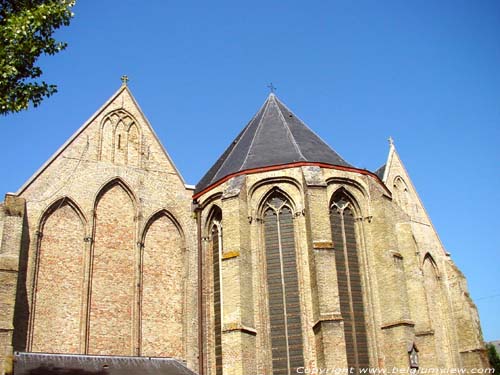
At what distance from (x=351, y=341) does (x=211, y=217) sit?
6.36 m

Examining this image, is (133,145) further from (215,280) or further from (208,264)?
(215,280)

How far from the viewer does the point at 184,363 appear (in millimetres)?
18109

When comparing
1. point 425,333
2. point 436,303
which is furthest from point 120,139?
point 436,303

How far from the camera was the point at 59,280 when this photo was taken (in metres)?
17.4

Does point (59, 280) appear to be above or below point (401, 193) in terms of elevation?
below

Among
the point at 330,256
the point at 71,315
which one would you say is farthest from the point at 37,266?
the point at 330,256

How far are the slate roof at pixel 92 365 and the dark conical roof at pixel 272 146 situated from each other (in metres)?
6.27

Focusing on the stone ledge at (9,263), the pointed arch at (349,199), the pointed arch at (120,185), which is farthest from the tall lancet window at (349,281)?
the stone ledge at (9,263)

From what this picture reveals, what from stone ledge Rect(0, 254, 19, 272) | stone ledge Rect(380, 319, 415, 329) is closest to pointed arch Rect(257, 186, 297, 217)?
stone ledge Rect(380, 319, 415, 329)

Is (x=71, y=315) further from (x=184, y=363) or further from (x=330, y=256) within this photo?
(x=330, y=256)

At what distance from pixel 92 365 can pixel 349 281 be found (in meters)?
8.04

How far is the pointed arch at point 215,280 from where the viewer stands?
1797 cm

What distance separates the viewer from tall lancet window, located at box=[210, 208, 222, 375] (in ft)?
58.9

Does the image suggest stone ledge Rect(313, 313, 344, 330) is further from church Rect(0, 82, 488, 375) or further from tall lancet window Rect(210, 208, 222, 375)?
tall lancet window Rect(210, 208, 222, 375)
